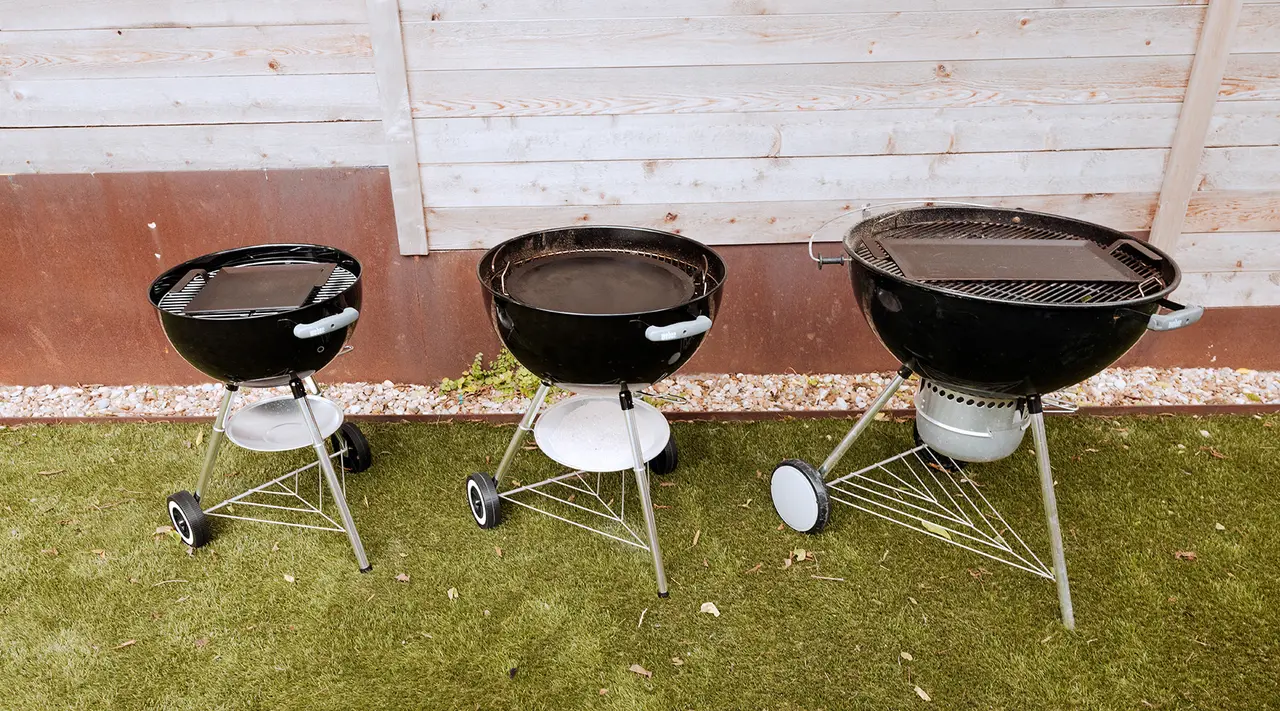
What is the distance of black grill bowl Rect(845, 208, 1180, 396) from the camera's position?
78.4 inches

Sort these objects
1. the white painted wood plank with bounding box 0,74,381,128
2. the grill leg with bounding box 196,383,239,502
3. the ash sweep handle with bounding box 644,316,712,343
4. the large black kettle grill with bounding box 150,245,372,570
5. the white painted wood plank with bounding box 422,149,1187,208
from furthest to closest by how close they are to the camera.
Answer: the white painted wood plank with bounding box 422,149,1187,208 < the white painted wood plank with bounding box 0,74,381,128 < the grill leg with bounding box 196,383,239,502 < the large black kettle grill with bounding box 150,245,372,570 < the ash sweep handle with bounding box 644,316,712,343

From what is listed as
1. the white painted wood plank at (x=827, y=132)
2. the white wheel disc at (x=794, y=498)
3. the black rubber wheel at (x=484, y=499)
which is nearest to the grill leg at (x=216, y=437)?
the black rubber wheel at (x=484, y=499)

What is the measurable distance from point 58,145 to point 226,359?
Result: 1.81 m

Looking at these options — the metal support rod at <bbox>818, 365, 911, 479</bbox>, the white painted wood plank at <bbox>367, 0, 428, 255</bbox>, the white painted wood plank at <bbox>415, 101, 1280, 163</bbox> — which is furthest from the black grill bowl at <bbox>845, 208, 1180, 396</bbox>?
the white painted wood plank at <bbox>367, 0, 428, 255</bbox>

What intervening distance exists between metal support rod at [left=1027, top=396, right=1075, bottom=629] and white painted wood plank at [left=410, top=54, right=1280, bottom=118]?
1540 mm

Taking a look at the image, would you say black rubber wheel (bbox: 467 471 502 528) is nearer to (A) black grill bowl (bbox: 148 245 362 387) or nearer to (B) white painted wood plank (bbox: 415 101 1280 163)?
(A) black grill bowl (bbox: 148 245 362 387)

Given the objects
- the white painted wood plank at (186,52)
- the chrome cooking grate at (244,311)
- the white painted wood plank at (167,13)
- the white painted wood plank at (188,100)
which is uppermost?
the white painted wood plank at (167,13)

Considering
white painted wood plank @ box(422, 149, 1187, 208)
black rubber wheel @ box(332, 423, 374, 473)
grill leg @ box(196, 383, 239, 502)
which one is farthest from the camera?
white painted wood plank @ box(422, 149, 1187, 208)

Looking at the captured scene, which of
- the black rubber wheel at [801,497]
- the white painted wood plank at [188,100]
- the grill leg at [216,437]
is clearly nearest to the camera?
the grill leg at [216,437]

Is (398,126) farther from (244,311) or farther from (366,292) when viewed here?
(244,311)

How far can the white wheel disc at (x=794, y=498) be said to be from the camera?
8.77 ft

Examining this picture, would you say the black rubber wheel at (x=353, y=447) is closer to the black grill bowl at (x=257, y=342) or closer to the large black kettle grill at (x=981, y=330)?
the black grill bowl at (x=257, y=342)

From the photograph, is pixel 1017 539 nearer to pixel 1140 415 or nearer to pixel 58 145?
pixel 1140 415

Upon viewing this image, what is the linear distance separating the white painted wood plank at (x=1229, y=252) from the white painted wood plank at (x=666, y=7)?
1.03 m
